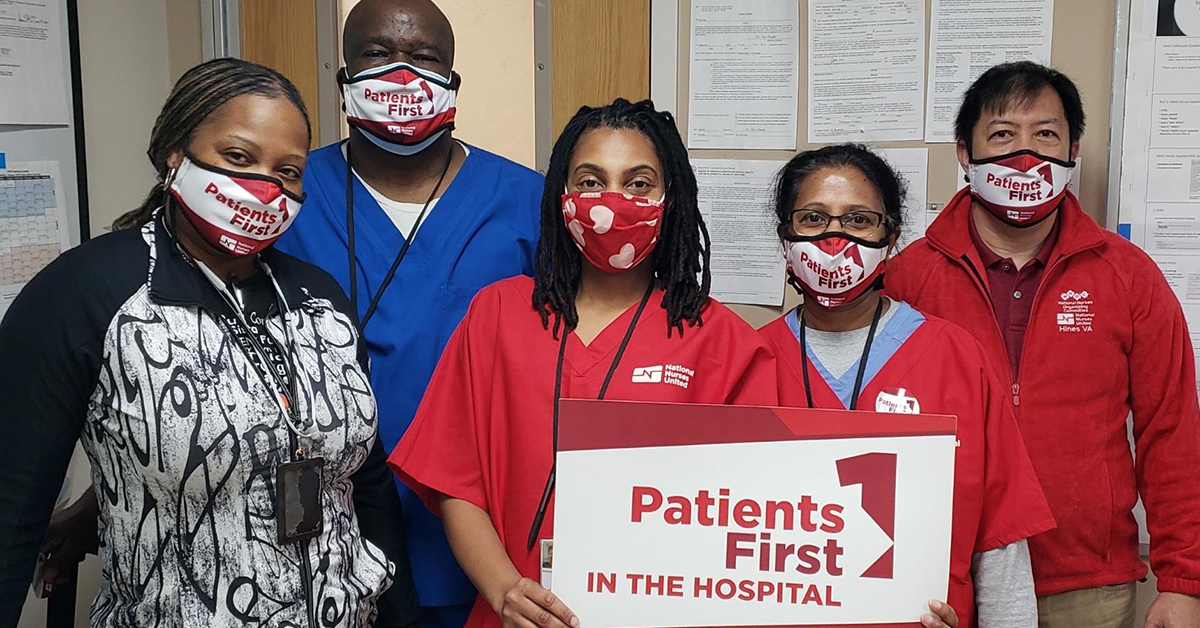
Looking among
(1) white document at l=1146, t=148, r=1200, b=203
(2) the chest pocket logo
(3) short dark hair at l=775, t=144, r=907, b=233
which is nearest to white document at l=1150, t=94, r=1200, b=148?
(1) white document at l=1146, t=148, r=1200, b=203

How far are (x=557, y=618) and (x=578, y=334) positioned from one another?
439 millimetres

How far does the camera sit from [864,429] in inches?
54.8

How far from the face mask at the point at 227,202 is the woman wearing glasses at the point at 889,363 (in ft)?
2.70

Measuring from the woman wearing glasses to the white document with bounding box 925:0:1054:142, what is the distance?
0.76 metres

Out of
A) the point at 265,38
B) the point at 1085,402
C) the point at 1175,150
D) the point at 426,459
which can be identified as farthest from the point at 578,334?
the point at 265,38

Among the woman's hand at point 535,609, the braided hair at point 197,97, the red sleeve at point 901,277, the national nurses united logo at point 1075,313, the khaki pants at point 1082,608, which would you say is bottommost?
the khaki pants at point 1082,608

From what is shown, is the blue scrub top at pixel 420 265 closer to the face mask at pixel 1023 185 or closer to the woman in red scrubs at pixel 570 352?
the woman in red scrubs at pixel 570 352

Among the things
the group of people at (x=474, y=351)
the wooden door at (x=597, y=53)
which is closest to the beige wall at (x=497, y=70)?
the wooden door at (x=597, y=53)

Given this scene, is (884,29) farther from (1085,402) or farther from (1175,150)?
(1085,402)

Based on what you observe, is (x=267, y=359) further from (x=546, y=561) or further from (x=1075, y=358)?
(x=1075, y=358)

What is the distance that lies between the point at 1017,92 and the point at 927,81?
0.55 metres

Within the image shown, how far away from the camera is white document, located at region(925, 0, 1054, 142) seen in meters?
2.30

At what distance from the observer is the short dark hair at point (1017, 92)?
73.4 inches

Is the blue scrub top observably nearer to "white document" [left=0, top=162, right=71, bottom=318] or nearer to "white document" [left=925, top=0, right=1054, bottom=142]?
"white document" [left=0, top=162, right=71, bottom=318]
